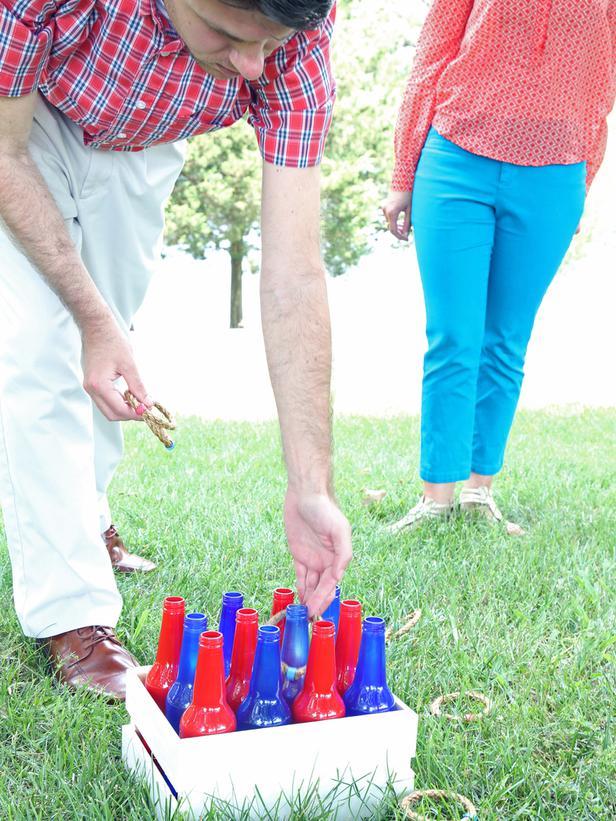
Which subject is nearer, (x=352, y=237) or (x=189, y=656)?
(x=189, y=656)

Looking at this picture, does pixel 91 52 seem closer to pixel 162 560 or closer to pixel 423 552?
pixel 162 560

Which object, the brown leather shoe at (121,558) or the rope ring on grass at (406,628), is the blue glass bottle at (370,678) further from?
the brown leather shoe at (121,558)

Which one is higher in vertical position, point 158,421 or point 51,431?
point 158,421

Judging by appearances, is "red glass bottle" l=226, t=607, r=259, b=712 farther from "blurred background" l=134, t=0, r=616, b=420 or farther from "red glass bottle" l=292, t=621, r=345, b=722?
"blurred background" l=134, t=0, r=616, b=420

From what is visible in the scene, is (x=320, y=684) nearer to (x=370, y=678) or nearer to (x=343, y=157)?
(x=370, y=678)

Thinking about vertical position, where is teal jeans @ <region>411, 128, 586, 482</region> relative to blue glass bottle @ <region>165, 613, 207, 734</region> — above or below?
above

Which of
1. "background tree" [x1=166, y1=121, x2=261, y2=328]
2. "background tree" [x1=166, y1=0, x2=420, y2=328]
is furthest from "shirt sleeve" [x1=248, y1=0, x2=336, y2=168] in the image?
"background tree" [x1=166, y1=0, x2=420, y2=328]

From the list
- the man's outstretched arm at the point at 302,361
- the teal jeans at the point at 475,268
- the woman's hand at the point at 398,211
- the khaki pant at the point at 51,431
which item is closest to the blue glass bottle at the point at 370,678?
the man's outstretched arm at the point at 302,361

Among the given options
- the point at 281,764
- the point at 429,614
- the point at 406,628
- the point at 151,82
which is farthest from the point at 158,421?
the point at 429,614

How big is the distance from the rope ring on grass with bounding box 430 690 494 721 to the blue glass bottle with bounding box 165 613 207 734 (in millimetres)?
636

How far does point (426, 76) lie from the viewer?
348 cm

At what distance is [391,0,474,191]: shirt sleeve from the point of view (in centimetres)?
341

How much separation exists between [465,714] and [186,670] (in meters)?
0.72

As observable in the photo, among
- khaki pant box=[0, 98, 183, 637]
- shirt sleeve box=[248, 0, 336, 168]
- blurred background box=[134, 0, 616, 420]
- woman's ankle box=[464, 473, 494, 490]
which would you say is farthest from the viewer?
blurred background box=[134, 0, 616, 420]
